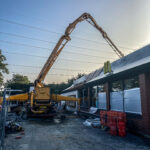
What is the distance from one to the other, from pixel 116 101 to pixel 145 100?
2.85m

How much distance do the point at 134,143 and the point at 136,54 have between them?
19.1 ft

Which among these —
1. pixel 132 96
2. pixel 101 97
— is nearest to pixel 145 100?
pixel 132 96

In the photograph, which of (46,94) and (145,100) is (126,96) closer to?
(145,100)

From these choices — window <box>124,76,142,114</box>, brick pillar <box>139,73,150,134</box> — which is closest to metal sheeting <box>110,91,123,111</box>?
window <box>124,76,142,114</box>

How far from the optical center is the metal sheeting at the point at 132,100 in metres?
7.00

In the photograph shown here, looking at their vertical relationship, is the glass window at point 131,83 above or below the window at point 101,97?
above

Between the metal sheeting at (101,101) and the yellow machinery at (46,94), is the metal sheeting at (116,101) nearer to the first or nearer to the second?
the metal sheeting at (101,101)

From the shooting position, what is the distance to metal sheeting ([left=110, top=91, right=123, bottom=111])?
851 cm

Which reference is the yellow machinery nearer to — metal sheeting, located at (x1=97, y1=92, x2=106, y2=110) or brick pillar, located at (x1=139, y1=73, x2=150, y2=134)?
metal sheeting, located at (x1=97, y1=92, x2=106, y2=110)

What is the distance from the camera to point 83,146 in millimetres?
4957

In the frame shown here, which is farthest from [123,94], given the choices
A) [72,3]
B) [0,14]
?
[0,14]

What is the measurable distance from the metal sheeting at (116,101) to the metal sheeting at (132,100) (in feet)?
1.63

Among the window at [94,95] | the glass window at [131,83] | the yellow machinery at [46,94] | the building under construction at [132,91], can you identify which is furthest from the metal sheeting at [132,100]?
the yellow machinery at [46,94]

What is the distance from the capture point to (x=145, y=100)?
20.5ft
